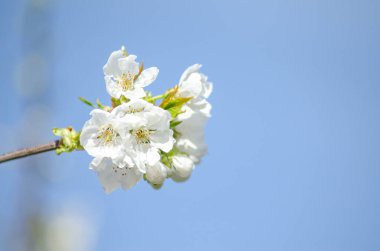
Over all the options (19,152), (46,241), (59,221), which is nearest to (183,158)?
(19,152)

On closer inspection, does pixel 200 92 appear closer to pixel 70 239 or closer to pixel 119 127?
pixel 119 127

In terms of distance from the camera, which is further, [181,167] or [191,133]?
[191,133]

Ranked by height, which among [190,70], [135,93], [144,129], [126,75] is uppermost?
[190,70]

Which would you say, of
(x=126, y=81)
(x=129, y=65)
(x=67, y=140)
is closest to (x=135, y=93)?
(x=126, y=81)

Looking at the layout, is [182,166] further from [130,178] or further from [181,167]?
[130,178]

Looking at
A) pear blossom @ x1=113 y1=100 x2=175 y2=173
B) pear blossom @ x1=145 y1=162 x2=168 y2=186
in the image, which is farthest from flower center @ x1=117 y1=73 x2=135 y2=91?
pear blossom @ x1=145 y1=162 x2=168 y2=186

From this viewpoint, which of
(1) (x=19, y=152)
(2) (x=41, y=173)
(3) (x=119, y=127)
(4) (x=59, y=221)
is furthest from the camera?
(4) (x=59, y=221)
